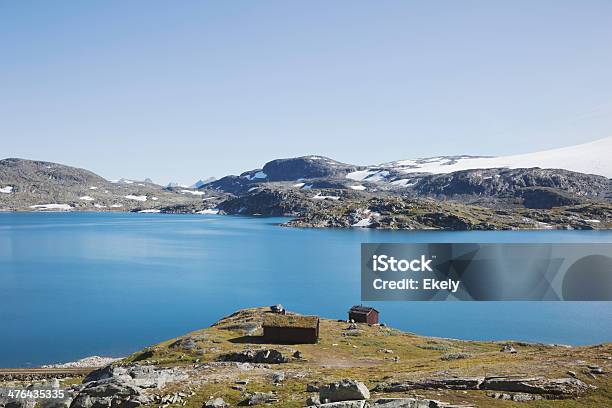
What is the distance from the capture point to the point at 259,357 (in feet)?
166

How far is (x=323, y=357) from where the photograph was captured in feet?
175

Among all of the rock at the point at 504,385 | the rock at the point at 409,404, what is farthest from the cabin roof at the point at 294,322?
the rock at the point at 409,404

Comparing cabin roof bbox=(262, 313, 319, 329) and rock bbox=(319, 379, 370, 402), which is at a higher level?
rock bbox=(319, 379, 370, 402)

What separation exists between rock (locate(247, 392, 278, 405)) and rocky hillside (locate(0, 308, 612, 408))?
67 millimetres

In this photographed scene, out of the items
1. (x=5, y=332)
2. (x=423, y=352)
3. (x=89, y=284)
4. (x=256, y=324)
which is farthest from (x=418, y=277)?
(x=89, y=284)

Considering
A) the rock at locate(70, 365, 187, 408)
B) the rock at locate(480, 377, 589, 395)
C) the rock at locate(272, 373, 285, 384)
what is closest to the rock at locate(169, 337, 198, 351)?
the rock at locate(272, 373, 285, 384)

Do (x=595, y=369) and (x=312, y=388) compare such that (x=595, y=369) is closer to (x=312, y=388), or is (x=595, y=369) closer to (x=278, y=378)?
(x=312, y=388)

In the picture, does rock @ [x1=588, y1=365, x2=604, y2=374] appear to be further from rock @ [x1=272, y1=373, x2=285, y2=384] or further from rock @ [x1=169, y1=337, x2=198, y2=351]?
rock @ [x1=169, y1=337, x2=198, y2=351]

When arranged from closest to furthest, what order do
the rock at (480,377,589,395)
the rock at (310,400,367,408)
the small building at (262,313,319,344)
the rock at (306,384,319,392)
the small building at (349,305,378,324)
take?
the rock at (310,400,367,408)
the rock at (480,377,589,395)
the rock at (306,384,319,392)
the small building at (262,313,319,344)
the small building at (349,305,378,324)

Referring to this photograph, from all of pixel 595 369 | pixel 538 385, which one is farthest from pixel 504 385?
pixel 595 369

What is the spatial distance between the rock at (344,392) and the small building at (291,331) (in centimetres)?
3248

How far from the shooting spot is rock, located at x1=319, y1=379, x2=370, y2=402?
91.1ft

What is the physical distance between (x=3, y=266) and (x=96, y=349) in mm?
101563

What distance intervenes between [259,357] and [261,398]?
19.2 meters
